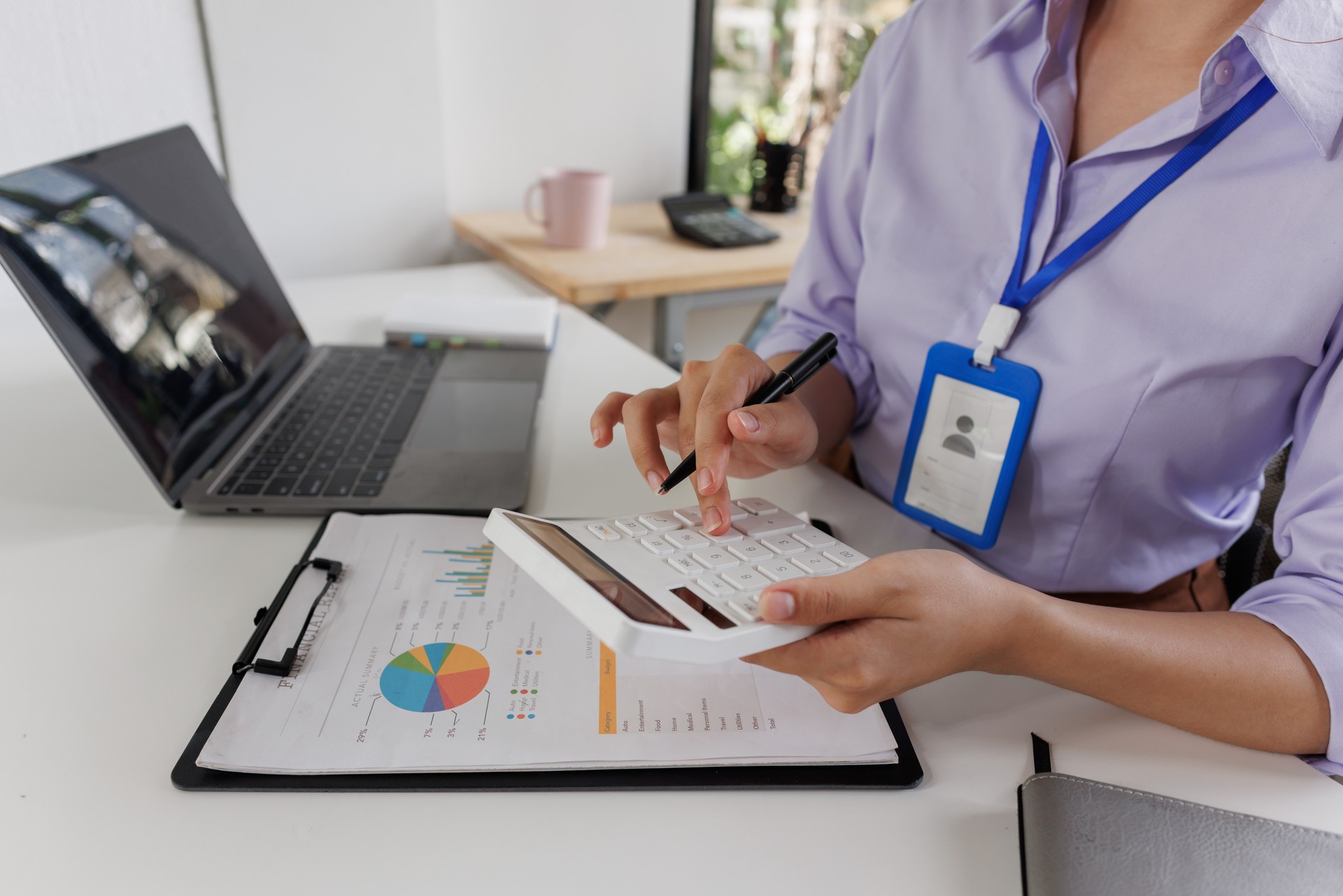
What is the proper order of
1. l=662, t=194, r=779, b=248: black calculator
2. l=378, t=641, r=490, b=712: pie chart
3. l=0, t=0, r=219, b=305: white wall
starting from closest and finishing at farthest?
l=378, t=641, r=490, b=712: pie chart, l=0, t=0, r=219, b=305: white wall, l=662, t=194, r=779, b=248: black calculator

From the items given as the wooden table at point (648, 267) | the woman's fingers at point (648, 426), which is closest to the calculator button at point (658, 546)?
the woman's fingers at point (648, 426)

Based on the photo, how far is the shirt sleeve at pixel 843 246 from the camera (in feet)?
2.92

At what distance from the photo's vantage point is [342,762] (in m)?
0.48

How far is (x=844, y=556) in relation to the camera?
55 centimetres

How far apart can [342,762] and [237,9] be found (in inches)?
51.7

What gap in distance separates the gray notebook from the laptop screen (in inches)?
27.1

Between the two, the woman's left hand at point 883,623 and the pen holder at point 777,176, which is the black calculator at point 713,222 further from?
the woman's left hand at point 883,623

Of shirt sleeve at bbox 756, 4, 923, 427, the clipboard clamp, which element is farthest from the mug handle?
the clipboard clamp

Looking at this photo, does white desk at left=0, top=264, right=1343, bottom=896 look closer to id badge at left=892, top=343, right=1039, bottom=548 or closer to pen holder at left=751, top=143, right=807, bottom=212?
id badge at left=892, top=343, right=1039, bottom=548

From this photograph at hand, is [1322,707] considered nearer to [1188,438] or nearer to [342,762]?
[1188,438]

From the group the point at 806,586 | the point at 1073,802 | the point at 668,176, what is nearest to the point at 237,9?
the point at 668,176

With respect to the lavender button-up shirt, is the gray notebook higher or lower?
lower

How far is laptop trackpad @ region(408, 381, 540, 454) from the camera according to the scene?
869 millimetres

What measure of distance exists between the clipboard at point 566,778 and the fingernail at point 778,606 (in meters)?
0.11
